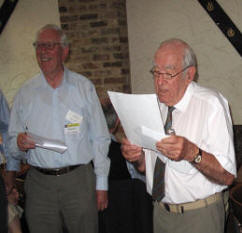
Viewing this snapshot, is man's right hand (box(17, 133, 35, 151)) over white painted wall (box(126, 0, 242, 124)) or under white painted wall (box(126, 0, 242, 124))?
under

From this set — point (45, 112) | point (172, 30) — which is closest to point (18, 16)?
point (172, 30)

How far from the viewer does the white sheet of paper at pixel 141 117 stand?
1.30 metres

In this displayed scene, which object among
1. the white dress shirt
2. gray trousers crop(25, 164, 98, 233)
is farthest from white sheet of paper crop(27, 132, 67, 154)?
the white dress shirt

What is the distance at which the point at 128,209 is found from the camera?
8.07 ft

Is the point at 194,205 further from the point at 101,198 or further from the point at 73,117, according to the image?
the point at 73,117

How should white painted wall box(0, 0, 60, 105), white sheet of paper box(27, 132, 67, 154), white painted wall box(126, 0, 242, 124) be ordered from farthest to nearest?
white painted wall box(0, 0, 60, 105)
white painted wall box(126, 0, 242, 124)
white sheet of paper box(27, 132, 67, 154)

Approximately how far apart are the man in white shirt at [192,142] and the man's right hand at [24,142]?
2.25 ft

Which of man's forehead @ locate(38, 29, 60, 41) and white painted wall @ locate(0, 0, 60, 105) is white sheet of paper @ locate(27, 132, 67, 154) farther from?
white painted wall @ locate(0, 0, 60, 105)

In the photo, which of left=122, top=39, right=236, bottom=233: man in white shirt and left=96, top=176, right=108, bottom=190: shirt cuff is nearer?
left=122, top=39, right=236, bottom=233: man in white shirt

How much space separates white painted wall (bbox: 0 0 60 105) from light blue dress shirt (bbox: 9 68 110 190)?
2128mm

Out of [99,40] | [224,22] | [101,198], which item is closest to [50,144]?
[101,198]

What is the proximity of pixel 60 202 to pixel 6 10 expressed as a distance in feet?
9.97

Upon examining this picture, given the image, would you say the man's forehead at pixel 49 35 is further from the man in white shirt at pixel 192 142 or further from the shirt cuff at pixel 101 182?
the shirt cuff at pixel 101 182

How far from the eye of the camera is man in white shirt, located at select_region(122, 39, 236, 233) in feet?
4.77
